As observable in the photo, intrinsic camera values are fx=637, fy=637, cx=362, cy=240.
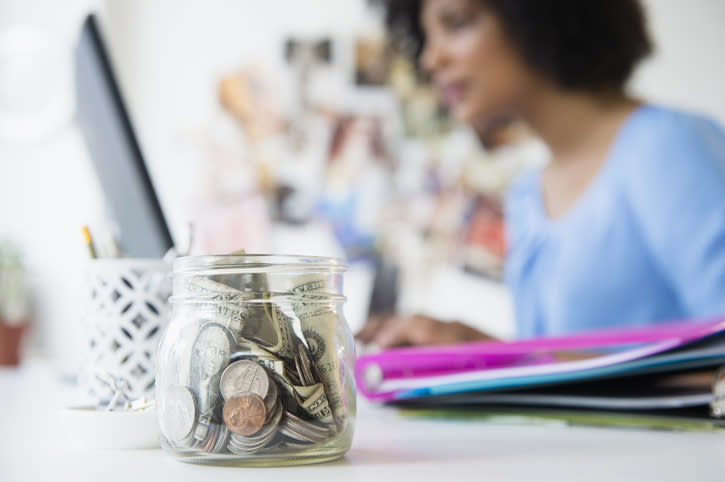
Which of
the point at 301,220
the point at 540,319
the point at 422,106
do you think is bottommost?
the point at 540,319

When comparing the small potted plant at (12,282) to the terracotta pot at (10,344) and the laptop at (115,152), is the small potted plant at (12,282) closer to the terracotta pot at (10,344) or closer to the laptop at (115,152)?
the terracotta pot at (10,344)

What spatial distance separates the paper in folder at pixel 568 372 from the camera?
15.4 inches

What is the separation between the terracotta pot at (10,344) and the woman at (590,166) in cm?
109

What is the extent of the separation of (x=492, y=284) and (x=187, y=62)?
1.30m

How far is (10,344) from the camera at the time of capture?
52.7 inches

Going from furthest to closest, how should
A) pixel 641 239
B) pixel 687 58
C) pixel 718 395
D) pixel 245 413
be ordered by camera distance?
pixel 687 58, pixel 641 239, pixel 718 395, pixel 245 413

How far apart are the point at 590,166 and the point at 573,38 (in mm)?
277

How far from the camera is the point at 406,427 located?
0.43m

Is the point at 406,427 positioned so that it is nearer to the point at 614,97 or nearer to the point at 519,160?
the point at 614,97

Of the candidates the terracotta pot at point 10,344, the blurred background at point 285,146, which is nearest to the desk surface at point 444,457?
the terracotta pot at point 10,344

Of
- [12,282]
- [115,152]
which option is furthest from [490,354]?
[12,282]

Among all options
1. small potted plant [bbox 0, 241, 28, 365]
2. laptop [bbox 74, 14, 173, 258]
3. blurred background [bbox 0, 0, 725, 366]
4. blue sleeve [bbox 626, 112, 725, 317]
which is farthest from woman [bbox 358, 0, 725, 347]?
small potted plant [bbox 0, 241, 28, 365]

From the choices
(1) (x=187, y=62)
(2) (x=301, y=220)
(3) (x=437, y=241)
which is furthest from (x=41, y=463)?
(1) (x=187, y=62)

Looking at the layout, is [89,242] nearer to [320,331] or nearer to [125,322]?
[125,322]
